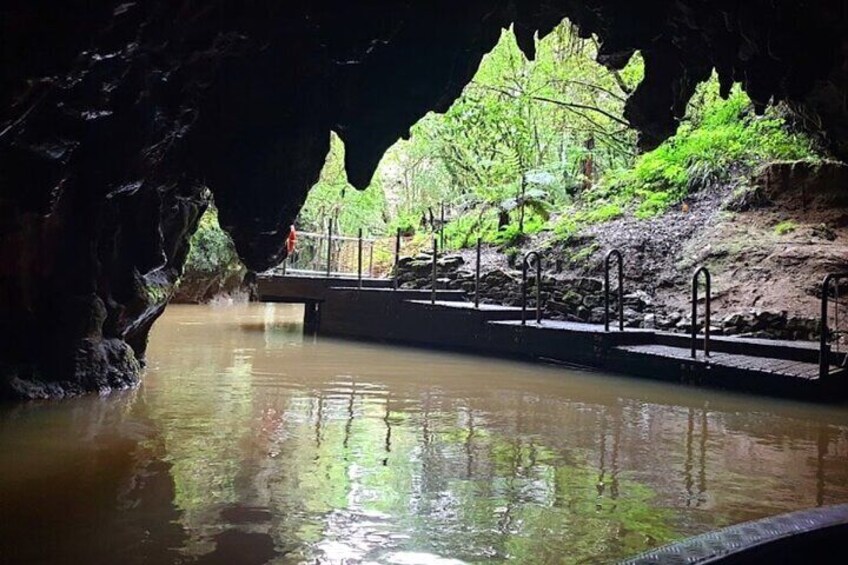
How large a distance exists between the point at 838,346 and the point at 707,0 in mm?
4898

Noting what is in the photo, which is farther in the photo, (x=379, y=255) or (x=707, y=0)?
(x=379, y=255)

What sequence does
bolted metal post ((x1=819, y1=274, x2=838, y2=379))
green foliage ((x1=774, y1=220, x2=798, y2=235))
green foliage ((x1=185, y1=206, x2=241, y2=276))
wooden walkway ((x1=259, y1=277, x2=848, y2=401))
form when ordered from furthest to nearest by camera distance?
green foliage ((x1=185, y1=206, x2=241, y2=276)) → green foliage ((x1=774, y1=220, x2=798, y2=235)) → wooden walkway ((x1=259, y1=277, x2=848, y2=401)) → bolted metal post ((x1=819, y1=274, x2=838, y2=379))

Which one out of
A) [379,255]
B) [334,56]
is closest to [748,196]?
[334,56]

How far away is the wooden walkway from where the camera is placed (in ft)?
27.5

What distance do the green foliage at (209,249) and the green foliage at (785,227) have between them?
1755 centimetres

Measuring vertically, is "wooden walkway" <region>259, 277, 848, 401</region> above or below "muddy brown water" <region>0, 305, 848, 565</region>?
above

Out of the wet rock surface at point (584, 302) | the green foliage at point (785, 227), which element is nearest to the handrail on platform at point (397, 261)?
the wet rock surface at point (584, 302)

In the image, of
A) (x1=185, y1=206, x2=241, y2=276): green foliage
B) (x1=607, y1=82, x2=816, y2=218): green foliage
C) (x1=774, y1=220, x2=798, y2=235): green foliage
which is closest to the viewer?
(x1=774, y1=220, x2=798, y2=235): green foliage

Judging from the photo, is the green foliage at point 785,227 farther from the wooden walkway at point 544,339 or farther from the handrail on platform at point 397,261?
the handrail on platform at point 397,261

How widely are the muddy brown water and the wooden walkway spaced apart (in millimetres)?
437

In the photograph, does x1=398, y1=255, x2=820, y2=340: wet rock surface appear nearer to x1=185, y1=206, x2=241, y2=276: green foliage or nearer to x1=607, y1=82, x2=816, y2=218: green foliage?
x1=607, y1=82, x2=816, y2=218: green foliage

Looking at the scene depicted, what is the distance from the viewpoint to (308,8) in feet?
22.5

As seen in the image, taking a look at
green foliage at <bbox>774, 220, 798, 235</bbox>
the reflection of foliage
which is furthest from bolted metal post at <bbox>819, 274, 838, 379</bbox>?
green foliage at <bbox>774, 220, 798, 235</bbox>

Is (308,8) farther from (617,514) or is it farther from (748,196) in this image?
(748,196)
